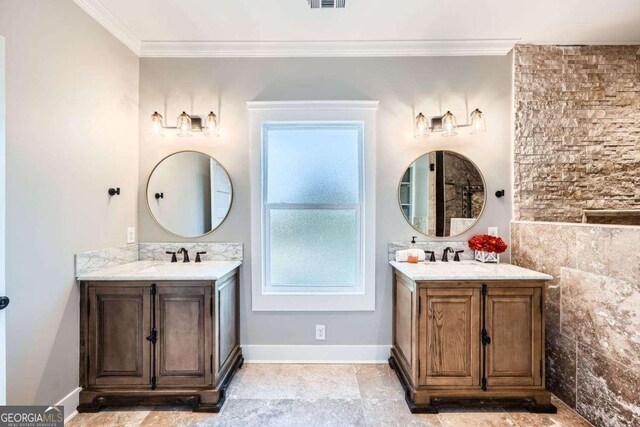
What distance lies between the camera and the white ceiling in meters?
2.12

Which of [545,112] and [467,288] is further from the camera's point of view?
[545,112]

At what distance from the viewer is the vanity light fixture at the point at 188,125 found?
254cm

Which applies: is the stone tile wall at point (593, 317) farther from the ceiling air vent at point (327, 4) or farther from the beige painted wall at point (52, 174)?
the beige painted wall at point (52, 174)

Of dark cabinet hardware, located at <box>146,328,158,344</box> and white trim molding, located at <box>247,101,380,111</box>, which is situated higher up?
white trim molding, located at <box>247,101,380,111</box>

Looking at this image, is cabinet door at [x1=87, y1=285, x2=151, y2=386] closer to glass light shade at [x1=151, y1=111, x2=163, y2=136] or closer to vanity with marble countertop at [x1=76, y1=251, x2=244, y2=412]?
vanity with marble countertop at [x1=76, y1=251, x2=244, y2=412]

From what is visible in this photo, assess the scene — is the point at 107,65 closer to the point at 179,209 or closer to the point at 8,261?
the point at 179,209

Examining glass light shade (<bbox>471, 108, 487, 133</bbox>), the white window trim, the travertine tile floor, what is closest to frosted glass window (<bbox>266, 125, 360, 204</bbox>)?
the white window trim

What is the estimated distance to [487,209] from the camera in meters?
2.65

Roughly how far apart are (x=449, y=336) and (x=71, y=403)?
255 cm

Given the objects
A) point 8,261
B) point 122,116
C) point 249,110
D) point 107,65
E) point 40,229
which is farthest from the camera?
point 249,110

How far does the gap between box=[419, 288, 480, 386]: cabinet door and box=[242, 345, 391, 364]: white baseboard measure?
662mm

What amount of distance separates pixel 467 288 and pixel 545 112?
179 cm

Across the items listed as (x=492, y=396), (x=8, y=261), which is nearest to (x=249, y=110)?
(x=8, y=261)

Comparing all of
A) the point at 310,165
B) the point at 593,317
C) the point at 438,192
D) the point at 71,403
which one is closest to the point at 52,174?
the point at 71,403
